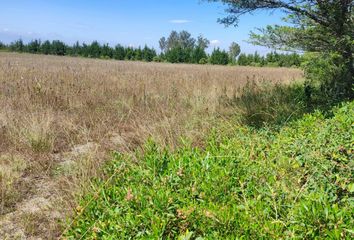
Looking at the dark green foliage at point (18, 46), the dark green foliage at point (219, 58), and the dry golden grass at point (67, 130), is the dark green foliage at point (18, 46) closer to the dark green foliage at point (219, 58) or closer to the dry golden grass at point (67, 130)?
the dark green foliage at point (219, 58)

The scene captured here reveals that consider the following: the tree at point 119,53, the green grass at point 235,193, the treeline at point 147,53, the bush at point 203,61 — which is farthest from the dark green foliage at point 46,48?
the green grass at point 235,193

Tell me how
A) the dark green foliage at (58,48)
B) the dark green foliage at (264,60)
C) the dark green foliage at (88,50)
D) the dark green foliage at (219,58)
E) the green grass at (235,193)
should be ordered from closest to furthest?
the green grass at (235,193), the dark green foliage at (264,60), the dark green foliage at (219,58), the dark green foliage at (88,50), the dark green foliage at (58,48)

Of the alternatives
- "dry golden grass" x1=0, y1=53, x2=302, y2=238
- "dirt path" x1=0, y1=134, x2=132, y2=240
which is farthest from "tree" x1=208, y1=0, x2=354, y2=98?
"dirt path" x1=0, y1=134, x2=132, y2=240

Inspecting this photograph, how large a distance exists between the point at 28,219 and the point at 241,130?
10.6 ft

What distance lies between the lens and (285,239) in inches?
93.0

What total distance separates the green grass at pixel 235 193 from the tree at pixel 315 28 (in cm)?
267

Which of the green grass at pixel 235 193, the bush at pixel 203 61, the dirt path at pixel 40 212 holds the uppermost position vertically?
the bush at pixel 203 61

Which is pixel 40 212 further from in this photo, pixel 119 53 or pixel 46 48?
pixel 46 48

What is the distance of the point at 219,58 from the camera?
141 ft

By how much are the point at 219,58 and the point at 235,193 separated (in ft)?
134

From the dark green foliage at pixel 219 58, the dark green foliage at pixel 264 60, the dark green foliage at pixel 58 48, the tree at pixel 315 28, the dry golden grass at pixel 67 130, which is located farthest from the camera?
the dark green foliage at pixel 58 48

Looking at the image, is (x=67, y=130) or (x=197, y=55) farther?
(x=197, y=55)

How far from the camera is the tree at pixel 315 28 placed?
6.29 meters

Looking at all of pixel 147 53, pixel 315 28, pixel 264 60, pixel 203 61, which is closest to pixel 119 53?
pixel 147 53
